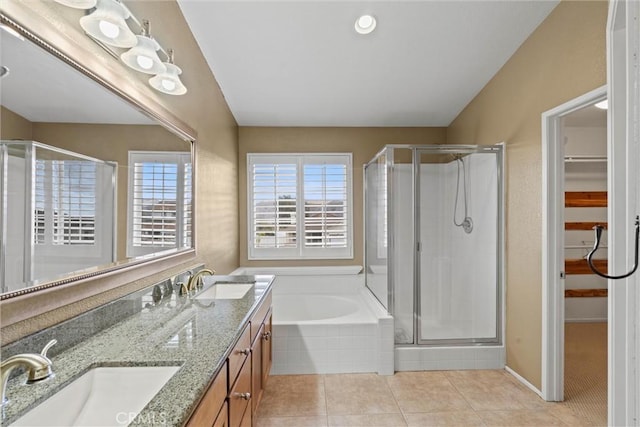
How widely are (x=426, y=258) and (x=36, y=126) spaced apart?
2784mm

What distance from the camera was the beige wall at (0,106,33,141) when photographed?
0.90 meters

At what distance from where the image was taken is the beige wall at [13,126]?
0.90m

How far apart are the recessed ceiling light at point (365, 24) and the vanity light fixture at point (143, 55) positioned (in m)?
1.45

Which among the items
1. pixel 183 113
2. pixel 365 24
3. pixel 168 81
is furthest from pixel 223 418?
pixel 365 24

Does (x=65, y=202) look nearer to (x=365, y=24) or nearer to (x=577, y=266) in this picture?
(x=365, y=24)

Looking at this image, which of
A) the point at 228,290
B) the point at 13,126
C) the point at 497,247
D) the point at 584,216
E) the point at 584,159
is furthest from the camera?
the point at 584,216

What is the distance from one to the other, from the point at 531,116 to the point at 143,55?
2.63 meters

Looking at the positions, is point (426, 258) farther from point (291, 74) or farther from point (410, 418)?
point (291, 74)

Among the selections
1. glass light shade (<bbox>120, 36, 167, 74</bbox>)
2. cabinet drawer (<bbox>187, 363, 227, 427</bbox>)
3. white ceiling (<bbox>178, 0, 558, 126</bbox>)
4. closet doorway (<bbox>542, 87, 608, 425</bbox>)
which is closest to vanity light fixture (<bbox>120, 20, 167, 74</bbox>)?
glass light shade (<bbox>120, 36, 167, 74</bbox>)

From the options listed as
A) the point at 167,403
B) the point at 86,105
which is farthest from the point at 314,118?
the point at 167,403

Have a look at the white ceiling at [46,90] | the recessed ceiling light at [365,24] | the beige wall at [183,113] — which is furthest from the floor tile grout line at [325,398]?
the recessed ceiling light at [365,24]

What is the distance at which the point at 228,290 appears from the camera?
2207 mm

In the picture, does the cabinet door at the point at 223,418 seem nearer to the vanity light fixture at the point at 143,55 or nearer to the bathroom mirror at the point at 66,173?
the bathroom mirror at the point at 66,173

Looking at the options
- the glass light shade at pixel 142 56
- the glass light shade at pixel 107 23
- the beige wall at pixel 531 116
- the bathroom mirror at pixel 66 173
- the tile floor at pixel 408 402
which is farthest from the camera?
the tile floor at pixel 408 402
